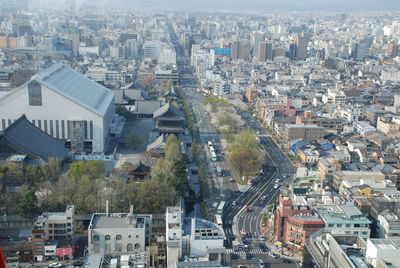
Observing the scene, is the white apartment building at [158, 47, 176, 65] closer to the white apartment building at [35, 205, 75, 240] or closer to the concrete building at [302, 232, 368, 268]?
the white apartment building at [35, 205, 75, 240]

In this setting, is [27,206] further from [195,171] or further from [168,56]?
[168,56]

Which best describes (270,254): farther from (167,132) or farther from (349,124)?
(349,124)

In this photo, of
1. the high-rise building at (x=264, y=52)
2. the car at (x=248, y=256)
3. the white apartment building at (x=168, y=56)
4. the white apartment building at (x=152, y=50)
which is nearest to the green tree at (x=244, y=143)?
the car at (x=248, y=256)

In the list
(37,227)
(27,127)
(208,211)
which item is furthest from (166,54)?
(37,227)

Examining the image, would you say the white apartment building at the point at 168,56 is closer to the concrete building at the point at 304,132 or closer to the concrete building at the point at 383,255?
the concrete building at the point at 304,132

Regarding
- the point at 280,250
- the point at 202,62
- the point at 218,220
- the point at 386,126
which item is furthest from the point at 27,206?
the point at 202,62

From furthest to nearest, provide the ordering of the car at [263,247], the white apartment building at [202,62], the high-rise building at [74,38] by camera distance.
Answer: the high-rise building at [74,38] < the white apartment building at [202,62] < the car at [263,247]

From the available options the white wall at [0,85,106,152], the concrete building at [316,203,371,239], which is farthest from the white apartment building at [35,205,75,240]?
the white wall at [0,85,106,152]
